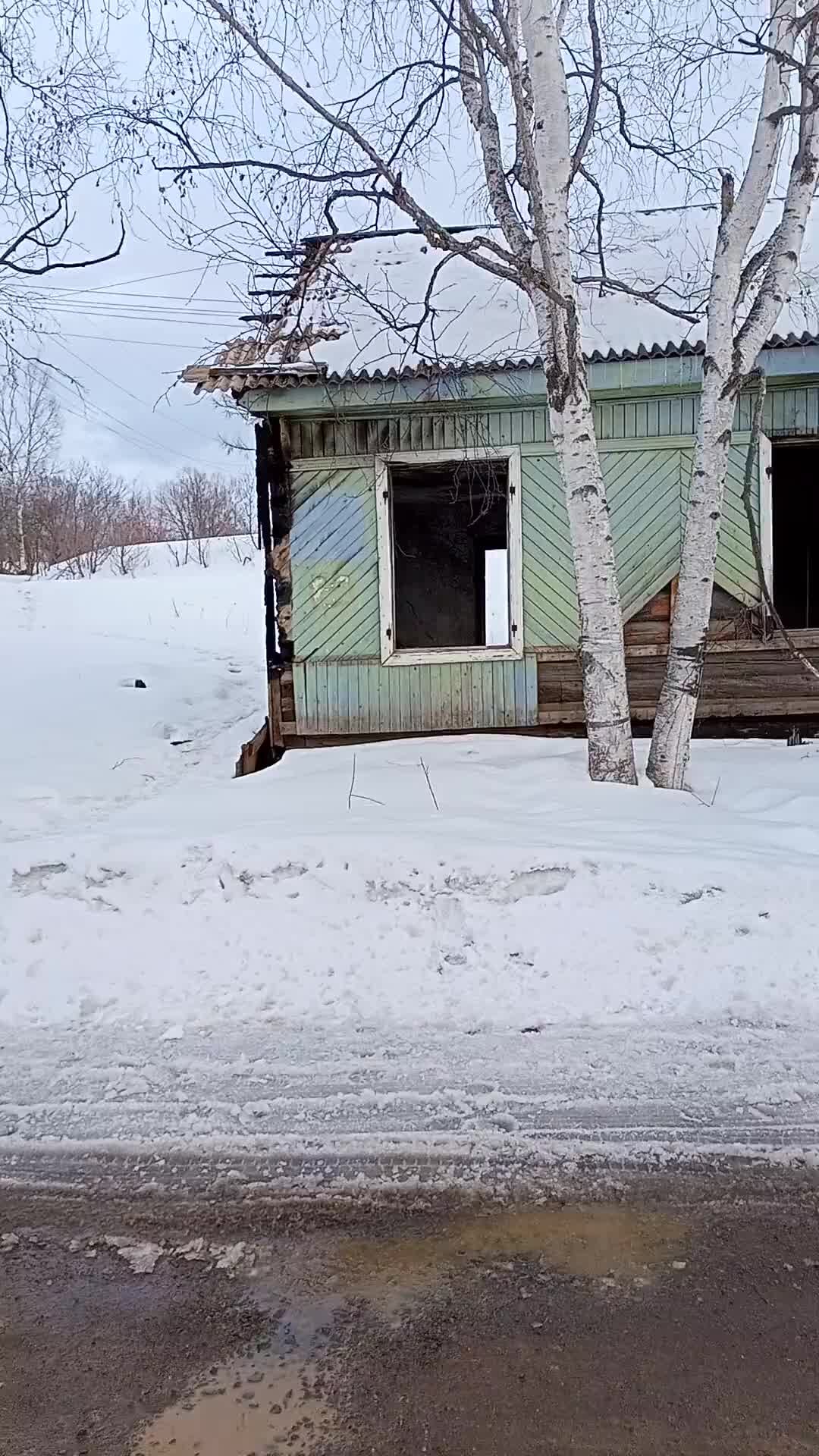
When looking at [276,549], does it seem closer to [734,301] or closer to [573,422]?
[573,422]

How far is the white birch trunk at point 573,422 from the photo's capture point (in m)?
5.42

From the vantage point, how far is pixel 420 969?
392 cm

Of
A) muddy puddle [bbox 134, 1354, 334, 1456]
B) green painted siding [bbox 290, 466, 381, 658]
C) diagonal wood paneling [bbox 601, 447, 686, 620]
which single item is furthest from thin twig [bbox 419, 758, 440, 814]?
muddy puddle [bbox 134, 1354, 334, 1456]

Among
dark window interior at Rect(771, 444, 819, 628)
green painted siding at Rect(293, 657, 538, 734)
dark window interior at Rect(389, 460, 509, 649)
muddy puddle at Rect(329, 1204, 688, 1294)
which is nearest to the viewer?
muddy puddle at Rect(329, 1204, 688, 1294)

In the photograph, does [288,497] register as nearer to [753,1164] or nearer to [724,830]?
[724,830]

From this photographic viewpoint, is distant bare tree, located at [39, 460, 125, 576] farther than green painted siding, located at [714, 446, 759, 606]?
Yes

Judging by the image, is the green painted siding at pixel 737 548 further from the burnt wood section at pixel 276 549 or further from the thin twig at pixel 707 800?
the burnt wood section at pixel 276 549

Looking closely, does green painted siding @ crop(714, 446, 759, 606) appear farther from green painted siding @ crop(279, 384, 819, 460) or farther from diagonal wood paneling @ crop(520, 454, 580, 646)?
diagonal wood paneling @ crop(520, 454, 580, 646)

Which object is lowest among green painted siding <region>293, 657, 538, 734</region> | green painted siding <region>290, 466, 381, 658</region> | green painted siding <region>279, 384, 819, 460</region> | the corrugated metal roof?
green painted siding <region>293, 657, 538, 734</region>

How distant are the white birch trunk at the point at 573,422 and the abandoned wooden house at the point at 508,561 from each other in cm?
194

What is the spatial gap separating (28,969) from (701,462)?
4701 millimetres

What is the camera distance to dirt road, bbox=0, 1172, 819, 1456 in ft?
6.14

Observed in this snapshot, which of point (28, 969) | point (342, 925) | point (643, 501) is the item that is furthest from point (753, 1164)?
point (643, 501)

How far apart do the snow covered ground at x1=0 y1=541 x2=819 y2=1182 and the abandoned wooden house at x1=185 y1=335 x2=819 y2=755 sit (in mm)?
1643
